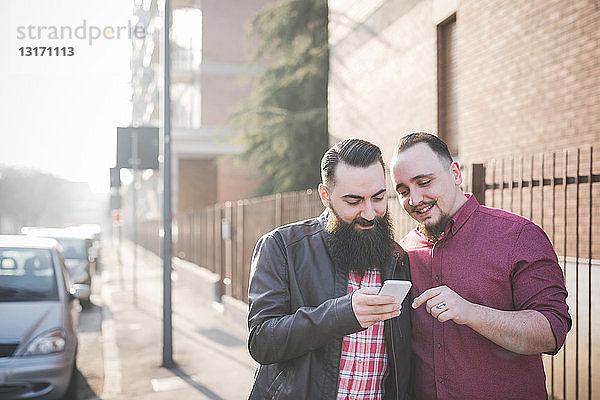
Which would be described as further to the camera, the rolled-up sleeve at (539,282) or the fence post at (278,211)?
the fence post at (278,211)

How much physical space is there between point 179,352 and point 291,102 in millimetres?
12977

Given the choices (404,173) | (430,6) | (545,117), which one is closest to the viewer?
(404,173)

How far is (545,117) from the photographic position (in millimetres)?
6855

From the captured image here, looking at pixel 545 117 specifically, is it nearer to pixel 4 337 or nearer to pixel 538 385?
pixel 538 385

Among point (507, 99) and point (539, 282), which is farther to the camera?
point (507, 99)

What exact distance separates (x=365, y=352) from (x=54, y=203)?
10405 centimetres

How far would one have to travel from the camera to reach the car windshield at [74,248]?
15.7m

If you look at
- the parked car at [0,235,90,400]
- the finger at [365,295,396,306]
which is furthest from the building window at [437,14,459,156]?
the finger at [365,295,396,306]

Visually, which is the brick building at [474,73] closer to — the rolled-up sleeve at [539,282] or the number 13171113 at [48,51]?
the rolled-up sleeve at [539,282]

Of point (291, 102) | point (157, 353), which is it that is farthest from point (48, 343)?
point (291, 102)

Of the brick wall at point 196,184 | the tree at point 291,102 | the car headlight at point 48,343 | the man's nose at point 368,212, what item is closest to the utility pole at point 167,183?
the car headlight at point 48,343

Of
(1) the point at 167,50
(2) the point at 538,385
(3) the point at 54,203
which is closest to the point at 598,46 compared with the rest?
(2) the point at 538,385

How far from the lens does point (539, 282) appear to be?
92.6 inches

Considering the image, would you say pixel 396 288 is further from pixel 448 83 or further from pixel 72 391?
pixel 448 83
